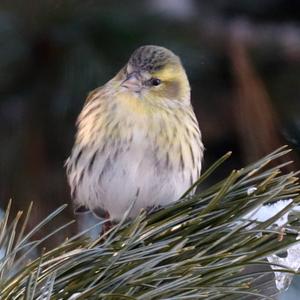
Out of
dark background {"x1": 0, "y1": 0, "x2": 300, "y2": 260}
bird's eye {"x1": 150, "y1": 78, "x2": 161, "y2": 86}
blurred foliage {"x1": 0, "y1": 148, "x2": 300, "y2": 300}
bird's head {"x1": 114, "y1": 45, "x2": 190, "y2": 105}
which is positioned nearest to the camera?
blurred foliage {"x1": 0, "y1": 148, "x2": 300, "y2": 300}

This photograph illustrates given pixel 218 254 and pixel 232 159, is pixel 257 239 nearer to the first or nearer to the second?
pixel 218 254

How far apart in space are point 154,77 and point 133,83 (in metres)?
0.06

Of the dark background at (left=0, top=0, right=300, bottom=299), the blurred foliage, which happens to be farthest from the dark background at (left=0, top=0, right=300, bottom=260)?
the blurred foliage

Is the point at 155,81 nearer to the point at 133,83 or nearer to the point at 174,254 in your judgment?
the point at 133,83

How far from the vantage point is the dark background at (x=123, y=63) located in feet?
6.14

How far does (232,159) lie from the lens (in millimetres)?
2170

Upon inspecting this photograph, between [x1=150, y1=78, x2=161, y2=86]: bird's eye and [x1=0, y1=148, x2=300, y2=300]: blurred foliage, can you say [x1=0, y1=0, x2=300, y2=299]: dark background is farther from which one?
[x1=0, y1=148, x2=300, y2=300]: blurred foliage

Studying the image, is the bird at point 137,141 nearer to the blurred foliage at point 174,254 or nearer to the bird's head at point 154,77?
the bird's head at point 154,77

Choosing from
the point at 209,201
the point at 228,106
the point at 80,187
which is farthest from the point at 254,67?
the point at 209,201

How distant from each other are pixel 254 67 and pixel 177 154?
224mm

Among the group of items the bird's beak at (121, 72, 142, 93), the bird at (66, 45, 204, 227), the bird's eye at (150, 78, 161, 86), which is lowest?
the bird at (66, 45, 204, 227)

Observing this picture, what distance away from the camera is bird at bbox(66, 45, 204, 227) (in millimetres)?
1995

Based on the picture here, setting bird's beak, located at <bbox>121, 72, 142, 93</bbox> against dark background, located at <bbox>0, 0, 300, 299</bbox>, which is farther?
bird's beak, located at <bbox>121, 72, 142, 93</bbox>

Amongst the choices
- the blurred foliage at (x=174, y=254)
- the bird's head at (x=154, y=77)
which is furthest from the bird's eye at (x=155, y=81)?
the blurred foliage at (x=174, y=254)
